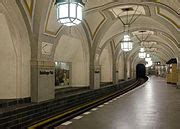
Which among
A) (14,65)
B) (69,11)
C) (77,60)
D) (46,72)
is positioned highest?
(69,11)

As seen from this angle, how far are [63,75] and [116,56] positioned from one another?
8584 millimetres

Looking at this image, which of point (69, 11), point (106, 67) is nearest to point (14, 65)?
point (69, 11)

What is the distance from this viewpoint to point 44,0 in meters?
9.30

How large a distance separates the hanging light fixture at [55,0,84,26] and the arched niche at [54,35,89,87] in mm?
8059

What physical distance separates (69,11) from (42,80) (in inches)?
170

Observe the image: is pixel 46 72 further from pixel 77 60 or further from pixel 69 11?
pixel 77 60

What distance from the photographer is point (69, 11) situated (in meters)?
6.42

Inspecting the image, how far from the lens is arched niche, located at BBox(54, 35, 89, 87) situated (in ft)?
49.4

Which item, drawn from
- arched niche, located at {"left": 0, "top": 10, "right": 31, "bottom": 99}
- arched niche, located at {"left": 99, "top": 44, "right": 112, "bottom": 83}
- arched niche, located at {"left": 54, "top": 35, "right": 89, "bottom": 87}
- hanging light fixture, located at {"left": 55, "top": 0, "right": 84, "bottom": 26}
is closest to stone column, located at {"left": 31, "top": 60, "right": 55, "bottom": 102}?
arched niche, located at {"left": 0, "top": 10, "right": 31, "bottom": 99}

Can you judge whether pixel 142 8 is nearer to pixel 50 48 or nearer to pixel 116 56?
pixel 50 48

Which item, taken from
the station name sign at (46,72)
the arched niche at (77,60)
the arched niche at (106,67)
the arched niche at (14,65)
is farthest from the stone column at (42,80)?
the arched niche at (106,67)

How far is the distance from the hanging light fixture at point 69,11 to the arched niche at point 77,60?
317 inches

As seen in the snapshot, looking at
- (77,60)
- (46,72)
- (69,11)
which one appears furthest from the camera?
(77,60)

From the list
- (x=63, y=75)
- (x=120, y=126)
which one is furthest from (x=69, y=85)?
(x=120, y=126)
